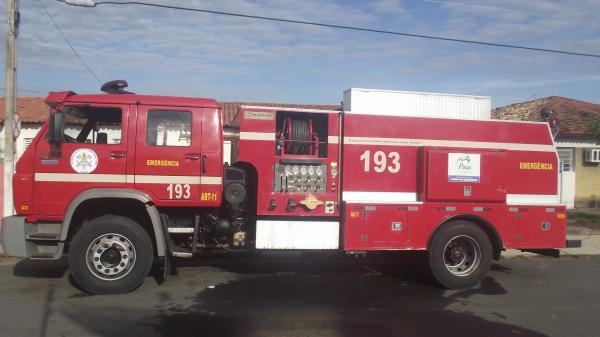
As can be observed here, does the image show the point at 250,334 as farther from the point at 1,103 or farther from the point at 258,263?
the point at 1,103

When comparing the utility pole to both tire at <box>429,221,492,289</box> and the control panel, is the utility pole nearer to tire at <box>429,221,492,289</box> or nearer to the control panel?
the control panel

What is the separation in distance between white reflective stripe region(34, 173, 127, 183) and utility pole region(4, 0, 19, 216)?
430 cm

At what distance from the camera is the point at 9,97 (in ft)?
34.0

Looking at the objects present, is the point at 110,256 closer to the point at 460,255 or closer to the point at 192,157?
the point at 192,157

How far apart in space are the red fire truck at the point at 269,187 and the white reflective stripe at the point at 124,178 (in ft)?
0.04

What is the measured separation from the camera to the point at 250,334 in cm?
531

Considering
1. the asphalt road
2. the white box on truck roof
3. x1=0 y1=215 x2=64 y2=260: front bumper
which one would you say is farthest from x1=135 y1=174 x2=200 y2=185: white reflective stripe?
the white box on truck roof

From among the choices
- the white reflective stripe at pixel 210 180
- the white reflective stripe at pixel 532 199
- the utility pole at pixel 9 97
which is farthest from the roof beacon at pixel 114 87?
the white reflective stripe at pixel 532 199

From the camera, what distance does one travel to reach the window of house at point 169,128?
6.91 meters

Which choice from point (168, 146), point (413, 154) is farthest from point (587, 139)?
point (168, 146)

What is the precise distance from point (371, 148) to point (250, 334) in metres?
3.37

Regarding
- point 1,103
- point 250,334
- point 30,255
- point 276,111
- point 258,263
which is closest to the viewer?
point 250,334

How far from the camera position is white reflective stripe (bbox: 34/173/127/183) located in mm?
6652

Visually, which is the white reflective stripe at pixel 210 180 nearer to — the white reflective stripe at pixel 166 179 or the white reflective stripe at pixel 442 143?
the white reflective stripe at pixel 166 179
